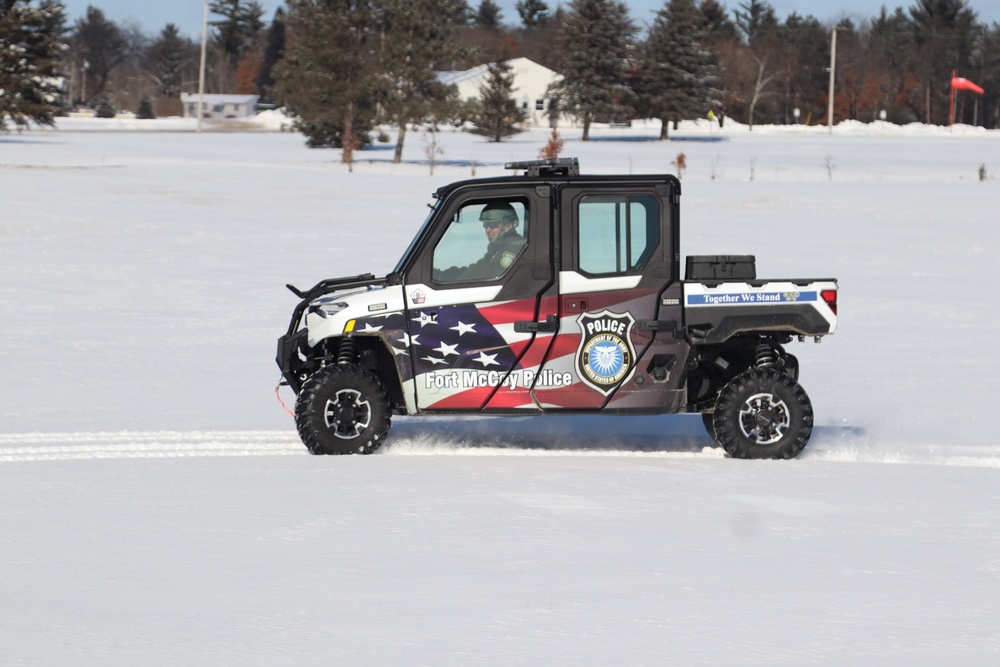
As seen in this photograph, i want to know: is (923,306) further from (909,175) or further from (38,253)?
(909,175)

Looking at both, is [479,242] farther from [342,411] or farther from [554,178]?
[342,411]

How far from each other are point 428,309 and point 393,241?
18.1 m

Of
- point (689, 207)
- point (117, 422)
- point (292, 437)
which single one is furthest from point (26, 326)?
point (689, 207)

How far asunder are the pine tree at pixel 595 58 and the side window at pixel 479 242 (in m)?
76.6

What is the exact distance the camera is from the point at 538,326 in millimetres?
9438

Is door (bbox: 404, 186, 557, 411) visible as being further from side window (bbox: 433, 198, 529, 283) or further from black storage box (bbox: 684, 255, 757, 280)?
black storage box (bbox: 684, 255, 757, 280)

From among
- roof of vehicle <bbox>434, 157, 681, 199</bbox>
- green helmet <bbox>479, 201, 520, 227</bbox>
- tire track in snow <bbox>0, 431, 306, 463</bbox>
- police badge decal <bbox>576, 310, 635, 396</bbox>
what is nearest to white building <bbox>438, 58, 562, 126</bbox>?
tire track in snow <bbox>0, 431, 306, 463</bbox>

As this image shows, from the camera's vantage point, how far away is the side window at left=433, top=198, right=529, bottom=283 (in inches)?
374

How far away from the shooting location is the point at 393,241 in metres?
27.4

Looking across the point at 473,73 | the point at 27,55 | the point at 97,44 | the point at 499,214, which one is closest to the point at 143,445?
the point at 499,214

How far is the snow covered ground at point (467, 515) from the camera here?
18.8 ft

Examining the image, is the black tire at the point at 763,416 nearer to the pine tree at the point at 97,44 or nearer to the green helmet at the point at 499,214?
the green helmet at the point at 499,214

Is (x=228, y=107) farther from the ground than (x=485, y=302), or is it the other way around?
(x=228, y=107)

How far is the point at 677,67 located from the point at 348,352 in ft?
255
